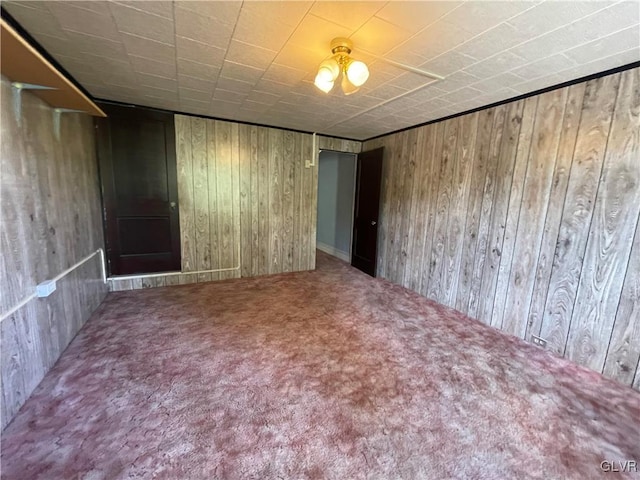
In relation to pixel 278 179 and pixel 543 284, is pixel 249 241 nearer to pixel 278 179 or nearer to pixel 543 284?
pixel 278 179

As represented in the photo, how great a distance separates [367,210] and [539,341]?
2.81 metres

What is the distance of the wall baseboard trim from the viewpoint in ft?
18.1

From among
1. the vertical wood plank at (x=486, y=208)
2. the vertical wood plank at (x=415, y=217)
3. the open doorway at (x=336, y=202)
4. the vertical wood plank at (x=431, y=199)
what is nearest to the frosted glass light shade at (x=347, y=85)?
the vertical wood plank at (x=486, y=208)

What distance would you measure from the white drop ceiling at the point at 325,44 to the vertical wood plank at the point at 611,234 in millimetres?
398

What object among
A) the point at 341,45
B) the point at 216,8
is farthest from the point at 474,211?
the point at 216,8

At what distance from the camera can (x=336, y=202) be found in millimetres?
5773

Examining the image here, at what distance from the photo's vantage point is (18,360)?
5.24 ft

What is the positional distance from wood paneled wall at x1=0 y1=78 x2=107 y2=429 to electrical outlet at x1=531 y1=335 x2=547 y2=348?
12.6ft

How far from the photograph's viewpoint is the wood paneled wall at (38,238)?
60.6 inches

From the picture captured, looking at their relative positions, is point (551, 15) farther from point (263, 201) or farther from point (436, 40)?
point (263, 201)

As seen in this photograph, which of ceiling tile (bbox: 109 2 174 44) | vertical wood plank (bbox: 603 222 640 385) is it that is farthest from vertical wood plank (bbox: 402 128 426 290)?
ceiling tile (bbox: 109 2 174 44)

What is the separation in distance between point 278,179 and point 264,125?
0.80m

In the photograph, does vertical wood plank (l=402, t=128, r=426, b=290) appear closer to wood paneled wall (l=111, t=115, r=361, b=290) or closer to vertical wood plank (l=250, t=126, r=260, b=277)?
wood paneled wall (l=111, t=115, r=361, b=290)

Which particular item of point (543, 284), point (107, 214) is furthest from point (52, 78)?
point (543, 284)
